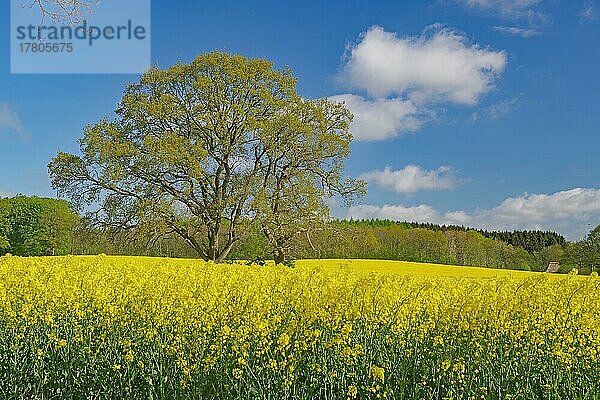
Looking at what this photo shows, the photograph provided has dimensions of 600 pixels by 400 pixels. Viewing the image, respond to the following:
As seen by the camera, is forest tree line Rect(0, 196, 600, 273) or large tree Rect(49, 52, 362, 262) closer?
large tree Rect(49, 52, 362, 262)

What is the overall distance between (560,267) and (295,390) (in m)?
40.7

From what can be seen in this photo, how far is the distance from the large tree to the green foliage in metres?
24.6

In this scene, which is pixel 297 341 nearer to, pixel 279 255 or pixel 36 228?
pixel 279 255

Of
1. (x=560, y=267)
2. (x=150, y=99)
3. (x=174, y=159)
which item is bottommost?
(x=560, y=267)

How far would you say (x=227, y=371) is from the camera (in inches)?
221

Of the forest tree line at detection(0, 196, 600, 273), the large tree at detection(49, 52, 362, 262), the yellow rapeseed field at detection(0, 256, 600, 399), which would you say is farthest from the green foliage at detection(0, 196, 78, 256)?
the yellow rapeseed field at detection(0, 256, 600, 399)

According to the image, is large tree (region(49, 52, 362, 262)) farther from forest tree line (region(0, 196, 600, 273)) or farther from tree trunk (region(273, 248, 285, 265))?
forest tree line (region(0, 196, 600, 273))

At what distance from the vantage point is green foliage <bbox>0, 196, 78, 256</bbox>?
48938 mm

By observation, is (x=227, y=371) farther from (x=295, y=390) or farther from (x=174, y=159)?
(x=174, y=159)

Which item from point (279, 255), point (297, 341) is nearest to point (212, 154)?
point (279, 255)

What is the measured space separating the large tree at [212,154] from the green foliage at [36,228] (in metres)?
24.6

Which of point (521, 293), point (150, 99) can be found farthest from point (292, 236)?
point (521, 293)

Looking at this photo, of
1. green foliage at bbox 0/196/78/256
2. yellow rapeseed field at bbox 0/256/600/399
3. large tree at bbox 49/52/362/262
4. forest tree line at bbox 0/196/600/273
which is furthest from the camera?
green foliage at bbox 0/196/78/256

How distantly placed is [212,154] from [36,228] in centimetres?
2967
